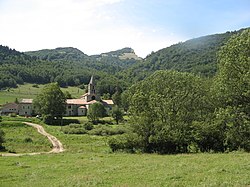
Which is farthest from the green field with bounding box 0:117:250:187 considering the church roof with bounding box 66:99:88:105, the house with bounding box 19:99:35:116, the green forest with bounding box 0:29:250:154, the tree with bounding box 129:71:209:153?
the house with bounding box 19:99:35:116

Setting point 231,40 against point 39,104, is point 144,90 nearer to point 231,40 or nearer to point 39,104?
point 231,40

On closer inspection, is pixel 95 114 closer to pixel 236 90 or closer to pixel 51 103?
pixel 51 103

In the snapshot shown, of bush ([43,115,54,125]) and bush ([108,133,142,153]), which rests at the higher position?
bush ([108,133,142,153])

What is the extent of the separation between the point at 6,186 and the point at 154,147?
2080 cm

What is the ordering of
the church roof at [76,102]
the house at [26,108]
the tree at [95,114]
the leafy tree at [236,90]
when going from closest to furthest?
the leafy tree at [236,90] → the tree at [95,114] → the house at [26,108] → the church roof at [76,102]

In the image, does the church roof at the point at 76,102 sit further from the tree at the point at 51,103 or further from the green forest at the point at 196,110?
the green forest at the point at 196,110

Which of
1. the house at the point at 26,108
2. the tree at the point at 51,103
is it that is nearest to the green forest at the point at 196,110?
the tree at the point at 51,103

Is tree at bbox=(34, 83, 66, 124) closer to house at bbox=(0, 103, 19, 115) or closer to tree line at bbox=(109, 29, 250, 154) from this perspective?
house at bbox=(0, 103, 19, 115)

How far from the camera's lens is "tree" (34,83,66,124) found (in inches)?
3605

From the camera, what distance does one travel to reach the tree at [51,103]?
91562mm

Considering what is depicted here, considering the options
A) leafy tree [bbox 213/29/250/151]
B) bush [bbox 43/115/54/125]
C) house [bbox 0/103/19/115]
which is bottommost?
bush [bbox 43/115/54/125]

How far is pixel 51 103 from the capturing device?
302 feet

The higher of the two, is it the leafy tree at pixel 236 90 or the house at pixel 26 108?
the leafy tree at pixel 236 90

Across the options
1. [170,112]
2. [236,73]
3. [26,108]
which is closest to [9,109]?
[26,108]
